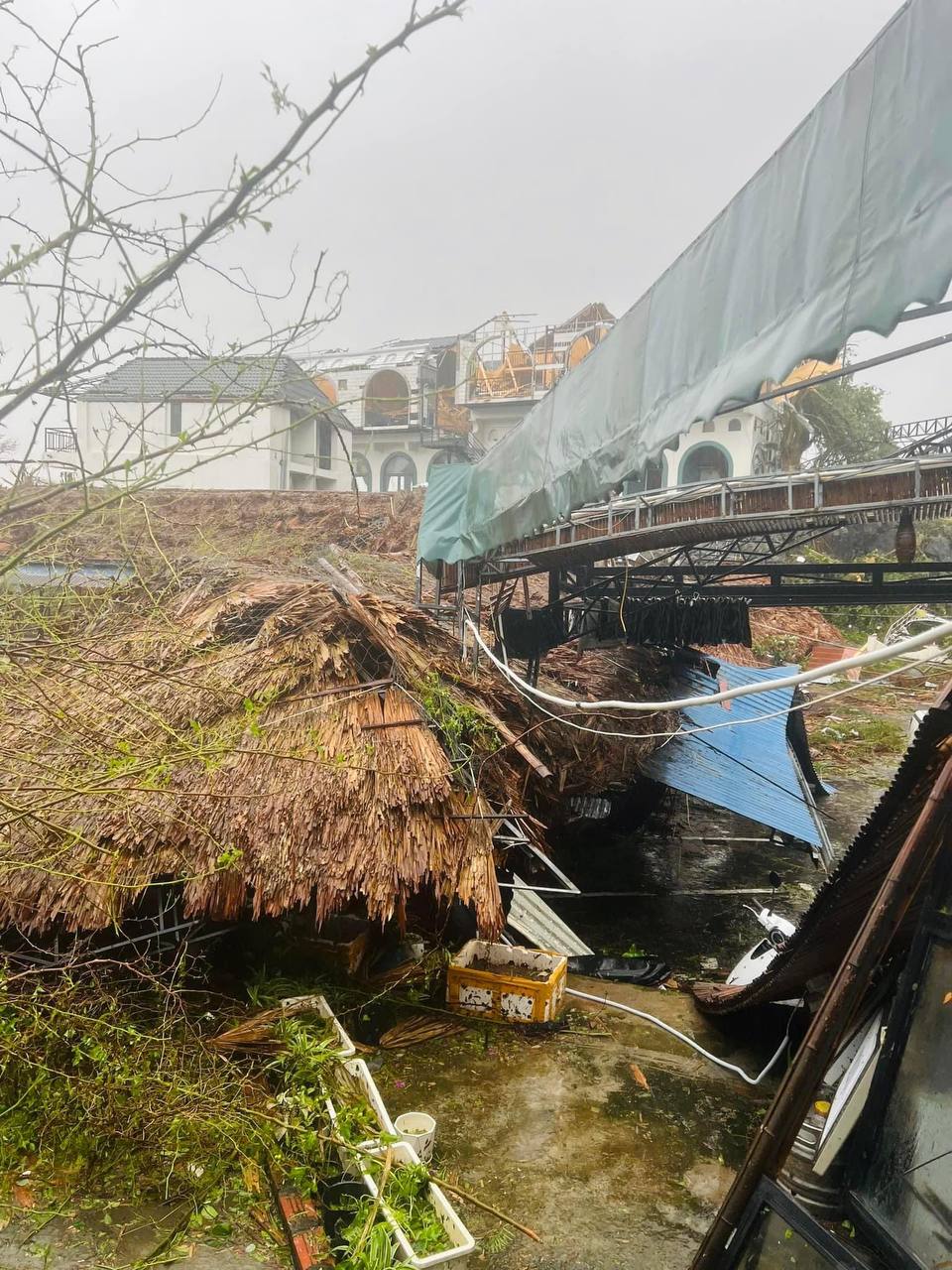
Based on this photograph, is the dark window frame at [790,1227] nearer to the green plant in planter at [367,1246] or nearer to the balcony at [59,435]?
the green plant in planter at [367,1246]

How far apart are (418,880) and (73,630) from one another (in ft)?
9.58

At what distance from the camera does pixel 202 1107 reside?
446 cm

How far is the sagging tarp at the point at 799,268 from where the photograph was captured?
2439mm

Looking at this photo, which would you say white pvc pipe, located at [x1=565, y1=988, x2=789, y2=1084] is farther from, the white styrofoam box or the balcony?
the balcony

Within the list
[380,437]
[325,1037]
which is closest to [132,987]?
[325,1037]

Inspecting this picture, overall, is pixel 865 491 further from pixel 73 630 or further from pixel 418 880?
pixel 73 630

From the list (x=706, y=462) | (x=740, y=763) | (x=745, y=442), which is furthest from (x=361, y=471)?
(x=706, y=462)

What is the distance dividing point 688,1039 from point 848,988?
4.06 meters

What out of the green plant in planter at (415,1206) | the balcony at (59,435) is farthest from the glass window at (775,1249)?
the balcony at (59,435)

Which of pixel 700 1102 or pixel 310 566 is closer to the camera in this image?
pixel 700 1102

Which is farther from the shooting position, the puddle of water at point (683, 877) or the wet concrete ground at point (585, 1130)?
the puddle of water at point (683, 877)

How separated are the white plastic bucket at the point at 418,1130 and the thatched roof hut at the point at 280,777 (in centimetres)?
132

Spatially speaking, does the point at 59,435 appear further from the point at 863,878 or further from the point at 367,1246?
the point at 863,878

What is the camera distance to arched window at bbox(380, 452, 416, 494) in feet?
107
